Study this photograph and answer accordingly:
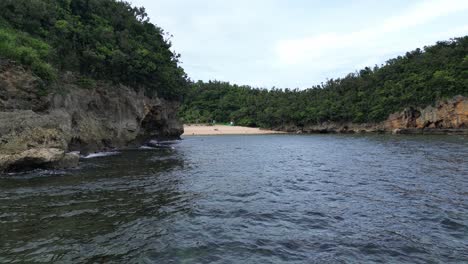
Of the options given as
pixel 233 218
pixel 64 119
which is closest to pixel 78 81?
pixel 64 119

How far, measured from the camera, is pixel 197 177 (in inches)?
880

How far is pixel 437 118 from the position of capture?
3135 inches

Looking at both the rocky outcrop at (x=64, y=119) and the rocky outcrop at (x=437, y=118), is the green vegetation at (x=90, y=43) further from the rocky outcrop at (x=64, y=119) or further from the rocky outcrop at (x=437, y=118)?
the rocky outcrop at (x=437, y=118)

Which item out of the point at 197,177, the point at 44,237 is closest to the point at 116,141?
the point at 197,177

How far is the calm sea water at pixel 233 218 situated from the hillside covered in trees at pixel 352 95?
54.9 meters

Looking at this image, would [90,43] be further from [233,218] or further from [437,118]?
[437,118]

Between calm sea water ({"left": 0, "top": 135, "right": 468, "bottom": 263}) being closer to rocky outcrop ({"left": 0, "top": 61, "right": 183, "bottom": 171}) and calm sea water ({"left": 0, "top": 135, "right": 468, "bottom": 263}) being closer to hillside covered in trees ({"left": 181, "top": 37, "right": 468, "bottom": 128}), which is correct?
rocky outcrop ({"left": 0, "top": 61, "right": 183, "bottom": 171})

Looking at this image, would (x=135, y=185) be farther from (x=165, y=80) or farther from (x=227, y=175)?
(x=165, y=80)

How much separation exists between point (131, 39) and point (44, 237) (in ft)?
148

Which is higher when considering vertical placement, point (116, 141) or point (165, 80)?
point (165, 80)

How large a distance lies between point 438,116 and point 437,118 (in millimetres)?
515

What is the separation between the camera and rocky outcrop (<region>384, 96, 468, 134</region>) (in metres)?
74.8

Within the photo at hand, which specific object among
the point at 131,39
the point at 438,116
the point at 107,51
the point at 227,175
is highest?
the point at 131,39

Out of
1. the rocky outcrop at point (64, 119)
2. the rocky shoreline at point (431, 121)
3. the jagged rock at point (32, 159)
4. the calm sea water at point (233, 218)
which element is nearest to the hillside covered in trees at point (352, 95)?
the rocky shoreline at point (431, 121)
